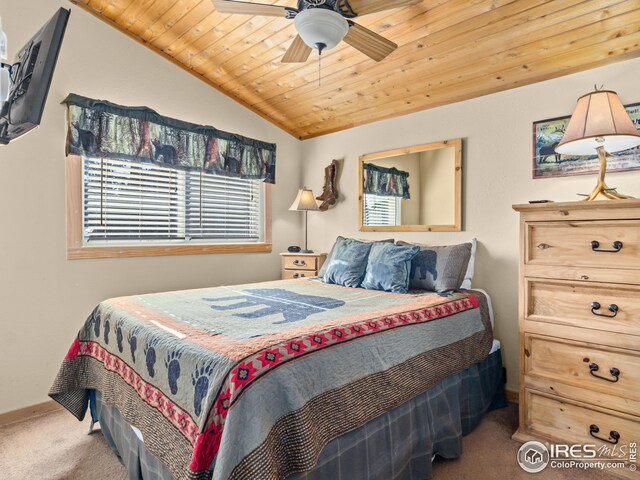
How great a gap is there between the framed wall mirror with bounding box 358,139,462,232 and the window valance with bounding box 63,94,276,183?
1083 millimetres

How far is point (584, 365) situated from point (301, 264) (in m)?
2.36

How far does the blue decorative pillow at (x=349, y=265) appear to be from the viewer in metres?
2.77

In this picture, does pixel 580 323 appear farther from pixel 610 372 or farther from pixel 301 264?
pixel 301 264

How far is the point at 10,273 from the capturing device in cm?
249

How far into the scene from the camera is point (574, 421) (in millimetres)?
1946

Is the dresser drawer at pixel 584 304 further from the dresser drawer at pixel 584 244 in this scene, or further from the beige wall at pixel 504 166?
the beige wall at pixel 504 166

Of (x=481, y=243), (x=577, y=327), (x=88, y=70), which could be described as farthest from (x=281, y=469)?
(x=88, y=70)

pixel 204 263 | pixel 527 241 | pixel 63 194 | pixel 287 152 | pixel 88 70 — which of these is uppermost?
pixel 88 70

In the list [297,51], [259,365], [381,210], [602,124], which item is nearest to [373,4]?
[297,51]

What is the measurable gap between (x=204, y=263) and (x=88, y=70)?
5.69 feet

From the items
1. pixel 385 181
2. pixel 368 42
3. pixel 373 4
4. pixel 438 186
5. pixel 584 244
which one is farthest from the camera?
pixel 385 181

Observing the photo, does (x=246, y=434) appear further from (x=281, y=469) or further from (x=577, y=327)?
(x=577, y=327)

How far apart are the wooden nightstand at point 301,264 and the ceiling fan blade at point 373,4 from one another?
2196 millimetres

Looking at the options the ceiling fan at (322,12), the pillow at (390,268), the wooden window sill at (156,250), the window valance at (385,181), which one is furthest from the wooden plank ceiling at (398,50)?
the wooden window sill at (156,250)
